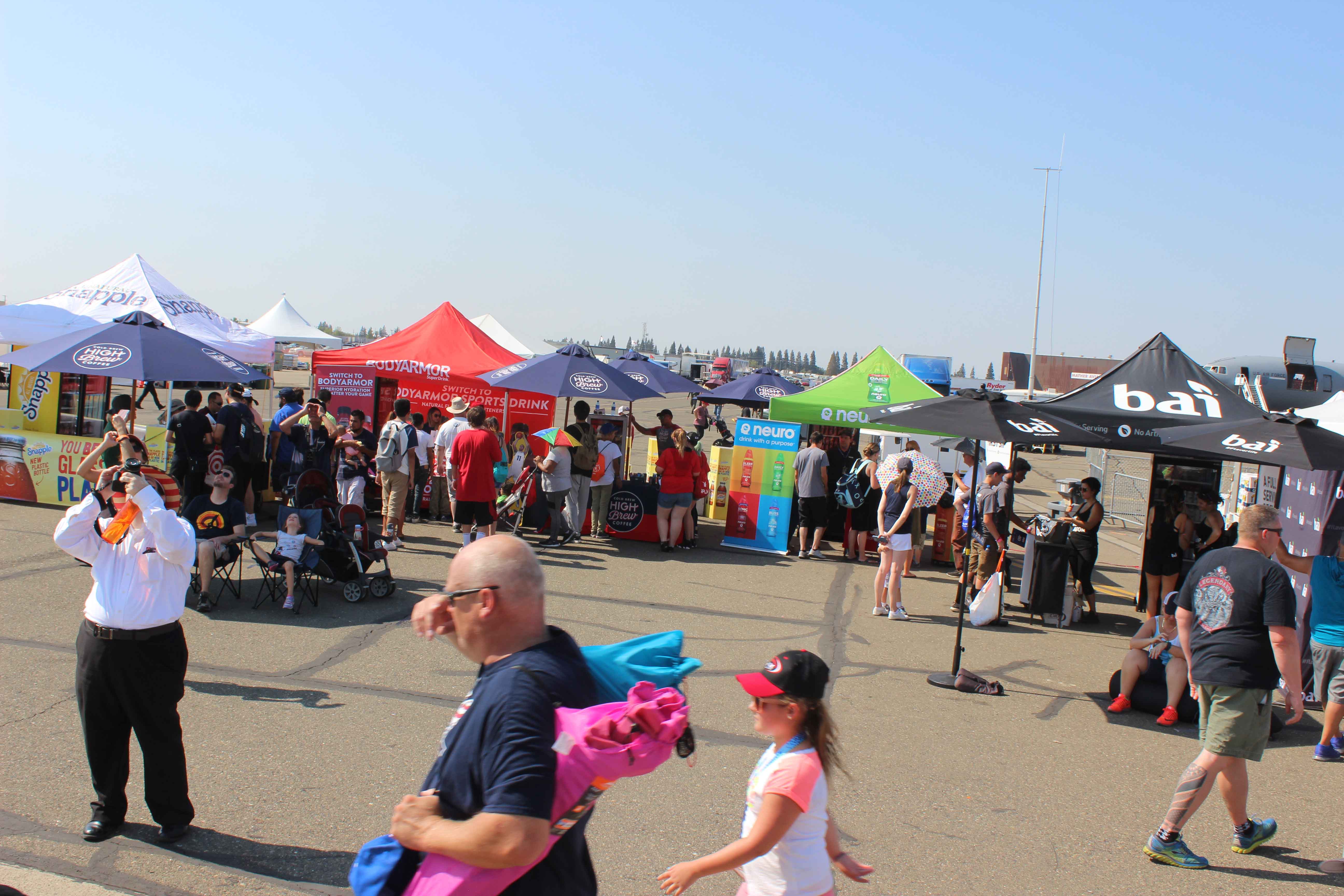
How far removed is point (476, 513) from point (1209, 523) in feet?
26.7

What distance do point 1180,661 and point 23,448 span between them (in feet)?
46.4

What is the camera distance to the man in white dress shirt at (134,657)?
4.11 metres

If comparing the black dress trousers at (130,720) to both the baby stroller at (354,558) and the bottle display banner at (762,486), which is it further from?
the bottle display banner at (762,486)

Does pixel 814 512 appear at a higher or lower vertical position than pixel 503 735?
lower

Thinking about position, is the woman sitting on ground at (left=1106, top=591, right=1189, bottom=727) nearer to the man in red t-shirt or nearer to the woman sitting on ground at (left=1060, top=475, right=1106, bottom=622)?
the woman sitting on ground at (left=1060, top=475, right=1106, bottom=622)

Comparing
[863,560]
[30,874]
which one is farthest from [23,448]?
[863,560]

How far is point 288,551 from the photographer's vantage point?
8.36 m

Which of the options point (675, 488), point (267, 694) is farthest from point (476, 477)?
point (267, 694)

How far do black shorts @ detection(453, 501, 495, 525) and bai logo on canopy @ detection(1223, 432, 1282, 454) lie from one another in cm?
754

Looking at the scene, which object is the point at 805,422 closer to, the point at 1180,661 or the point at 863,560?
the point at 863,560

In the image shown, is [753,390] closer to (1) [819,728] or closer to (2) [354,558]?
(2) [354,558]

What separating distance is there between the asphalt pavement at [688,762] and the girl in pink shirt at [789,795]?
1.45 m

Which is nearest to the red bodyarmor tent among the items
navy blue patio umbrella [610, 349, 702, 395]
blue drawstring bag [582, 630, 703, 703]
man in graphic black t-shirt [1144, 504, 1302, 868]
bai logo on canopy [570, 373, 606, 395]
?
navy blue patio umbrella [610, 349, 702, 395]

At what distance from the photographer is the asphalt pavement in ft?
13.9
